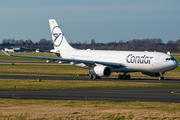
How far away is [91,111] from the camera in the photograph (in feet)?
63.3

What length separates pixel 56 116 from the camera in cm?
1752

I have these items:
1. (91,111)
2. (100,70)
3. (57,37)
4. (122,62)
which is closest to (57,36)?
(57,37)

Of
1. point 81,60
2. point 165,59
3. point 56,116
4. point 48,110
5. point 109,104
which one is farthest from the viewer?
point 81,60

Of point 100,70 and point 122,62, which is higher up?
point 122,62

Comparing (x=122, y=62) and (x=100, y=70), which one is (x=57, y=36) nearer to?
(x=100, y=70)

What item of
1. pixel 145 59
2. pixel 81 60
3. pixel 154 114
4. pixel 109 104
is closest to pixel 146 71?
pixel 145 59

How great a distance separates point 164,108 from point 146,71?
2957 centimetres

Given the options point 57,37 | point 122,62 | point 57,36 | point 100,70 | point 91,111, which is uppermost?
point 57,36

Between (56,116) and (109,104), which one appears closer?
(56,116)

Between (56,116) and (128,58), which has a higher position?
(128,58)

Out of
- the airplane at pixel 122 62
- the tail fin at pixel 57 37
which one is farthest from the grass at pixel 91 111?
the tail fin at pixel 57 37

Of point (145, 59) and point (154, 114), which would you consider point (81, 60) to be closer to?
point (145, 59)

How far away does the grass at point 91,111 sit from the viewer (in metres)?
17.6

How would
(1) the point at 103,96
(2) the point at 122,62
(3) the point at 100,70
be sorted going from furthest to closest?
(2) the point at 122,62
(3) the point at 100,70
(1) the point at 103,96
